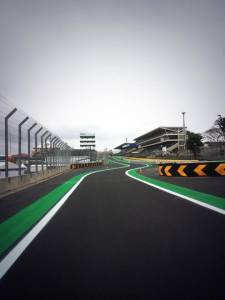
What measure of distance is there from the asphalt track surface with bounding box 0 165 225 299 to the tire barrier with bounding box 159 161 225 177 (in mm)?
10203

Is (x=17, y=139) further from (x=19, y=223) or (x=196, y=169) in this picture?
(x=196, y=169)

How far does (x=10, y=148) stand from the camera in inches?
423

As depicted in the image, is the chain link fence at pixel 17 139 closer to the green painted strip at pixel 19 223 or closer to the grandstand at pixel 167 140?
the green painted strip at pixel 19 223

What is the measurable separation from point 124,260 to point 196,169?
13.3 metres

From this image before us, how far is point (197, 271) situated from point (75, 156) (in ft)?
132

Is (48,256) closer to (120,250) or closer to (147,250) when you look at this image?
(120,250)

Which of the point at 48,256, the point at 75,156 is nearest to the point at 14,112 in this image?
the point at 48,256

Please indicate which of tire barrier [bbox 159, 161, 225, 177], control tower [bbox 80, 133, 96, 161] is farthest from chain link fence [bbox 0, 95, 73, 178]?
control tower [bbox 80, 133, 96, 161]

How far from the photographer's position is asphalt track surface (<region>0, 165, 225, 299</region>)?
2416mm

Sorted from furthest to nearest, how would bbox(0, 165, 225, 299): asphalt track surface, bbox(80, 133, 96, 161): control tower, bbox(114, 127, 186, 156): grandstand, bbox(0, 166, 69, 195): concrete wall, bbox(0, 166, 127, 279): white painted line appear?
bbox(80, 133, 96, 161): control tower → bbox(114, 127, 186, 156): grandstand → bbox(0, 166, 69, 195): concrete wall → bbox(0, 166, 127, 279): white painted line → bbox(0, 165, 225, 299): asphalt track surface

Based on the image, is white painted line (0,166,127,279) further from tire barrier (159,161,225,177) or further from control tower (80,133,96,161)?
control tower (80,133,96,161)

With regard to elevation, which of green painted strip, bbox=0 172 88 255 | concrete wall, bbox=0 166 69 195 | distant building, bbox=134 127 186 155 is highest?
distant building, bbox=134 127 186 155

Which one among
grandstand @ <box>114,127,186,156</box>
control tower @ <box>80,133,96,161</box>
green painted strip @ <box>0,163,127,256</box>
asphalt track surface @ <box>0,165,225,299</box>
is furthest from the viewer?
control tower @ <box>80,133,96,161</box>

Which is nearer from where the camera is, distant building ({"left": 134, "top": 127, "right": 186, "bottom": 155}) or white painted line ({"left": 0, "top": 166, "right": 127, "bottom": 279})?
white painted line ({"left": 0, "top": 166, "right": 127, "bottom": 279})
